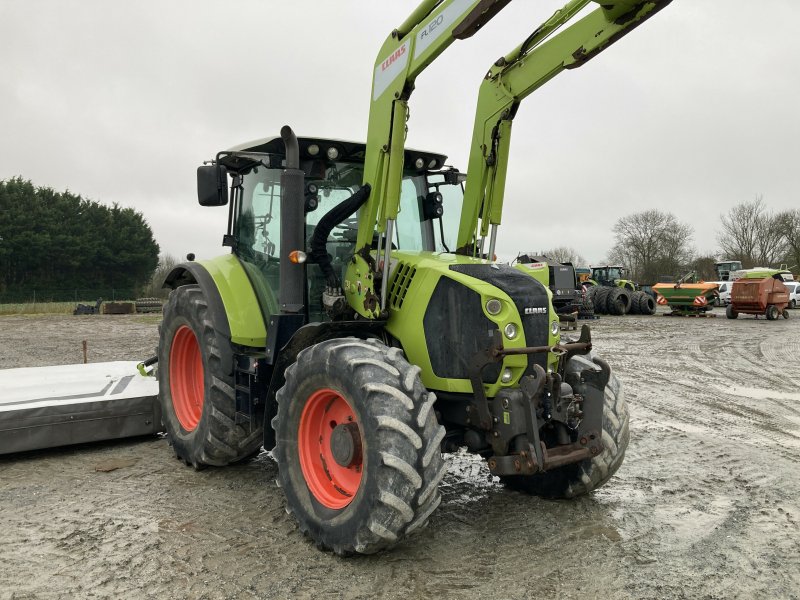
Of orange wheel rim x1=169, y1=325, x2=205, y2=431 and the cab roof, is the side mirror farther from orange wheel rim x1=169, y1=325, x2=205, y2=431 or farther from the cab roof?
orange wheel rim x1=169, y1=325, x2=205, y2=431

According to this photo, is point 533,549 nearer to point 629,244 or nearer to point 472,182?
point 472,182

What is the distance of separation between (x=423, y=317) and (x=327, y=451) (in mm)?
1027

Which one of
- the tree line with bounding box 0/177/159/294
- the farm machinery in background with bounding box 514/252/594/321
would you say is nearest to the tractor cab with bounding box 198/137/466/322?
the farm machinery in background with bounding box 514/252/594/321

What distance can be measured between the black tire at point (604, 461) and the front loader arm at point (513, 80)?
1358 mm

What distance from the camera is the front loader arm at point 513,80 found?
11.8ft

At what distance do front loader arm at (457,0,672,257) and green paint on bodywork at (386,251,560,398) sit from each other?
75 centimetres

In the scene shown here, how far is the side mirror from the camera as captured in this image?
4.76 m

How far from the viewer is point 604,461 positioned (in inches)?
161

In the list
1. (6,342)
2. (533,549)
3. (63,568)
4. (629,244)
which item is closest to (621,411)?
(533,549)

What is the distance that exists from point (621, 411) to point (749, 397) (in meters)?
6.05

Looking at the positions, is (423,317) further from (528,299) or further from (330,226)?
(330,226)

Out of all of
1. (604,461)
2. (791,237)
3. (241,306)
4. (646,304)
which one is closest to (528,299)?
(604,461)

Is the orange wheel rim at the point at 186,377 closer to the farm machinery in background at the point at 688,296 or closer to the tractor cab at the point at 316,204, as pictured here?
the tractor cab at the point at 316,204

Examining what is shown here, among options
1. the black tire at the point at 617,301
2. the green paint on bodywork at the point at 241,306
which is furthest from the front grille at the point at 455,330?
the black tire at the point at 617,301
